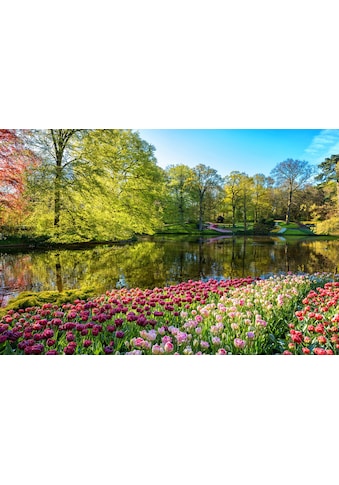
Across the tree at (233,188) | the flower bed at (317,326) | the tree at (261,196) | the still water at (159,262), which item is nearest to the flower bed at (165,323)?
the flower bed at (317,326)

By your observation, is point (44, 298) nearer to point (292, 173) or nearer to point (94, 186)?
point (94, 186)

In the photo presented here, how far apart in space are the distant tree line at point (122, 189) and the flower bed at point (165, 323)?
97 centimetres

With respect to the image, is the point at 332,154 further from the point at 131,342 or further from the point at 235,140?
the point at 131,342

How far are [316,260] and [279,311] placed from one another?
3.20 ft

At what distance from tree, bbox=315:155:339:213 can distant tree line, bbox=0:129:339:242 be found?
0.01 m

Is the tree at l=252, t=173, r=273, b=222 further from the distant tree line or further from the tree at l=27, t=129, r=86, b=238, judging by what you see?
the tree at l=27, t=129, r=86, b=238

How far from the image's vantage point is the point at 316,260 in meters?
3.52

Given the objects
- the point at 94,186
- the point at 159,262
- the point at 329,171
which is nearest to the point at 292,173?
the point at 329,171

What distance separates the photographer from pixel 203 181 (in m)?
3.59

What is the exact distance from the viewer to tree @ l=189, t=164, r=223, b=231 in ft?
11.5

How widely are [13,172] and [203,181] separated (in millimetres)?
2189

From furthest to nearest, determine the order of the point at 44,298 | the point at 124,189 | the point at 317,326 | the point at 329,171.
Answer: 1. the point at 124,189
2. the point at 329,171
3. the point at 44,298
4. the point at 317,326
